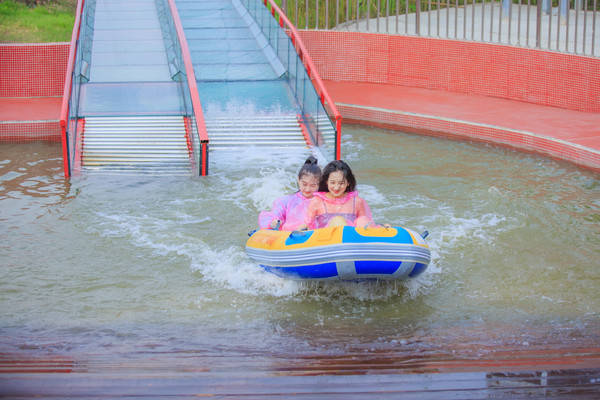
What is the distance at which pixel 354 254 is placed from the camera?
215 inches

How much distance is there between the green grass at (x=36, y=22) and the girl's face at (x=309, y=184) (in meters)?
12.2

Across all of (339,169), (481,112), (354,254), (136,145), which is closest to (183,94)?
(136,145)

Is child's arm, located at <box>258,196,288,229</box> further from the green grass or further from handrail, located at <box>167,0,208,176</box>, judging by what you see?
the green grass

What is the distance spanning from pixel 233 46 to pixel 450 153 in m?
5.33

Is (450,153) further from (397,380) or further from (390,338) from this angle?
(397,380)

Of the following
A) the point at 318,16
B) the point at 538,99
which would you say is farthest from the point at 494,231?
the point at 318,16

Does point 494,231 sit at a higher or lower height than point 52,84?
lower

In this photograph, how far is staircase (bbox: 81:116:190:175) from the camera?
10.1 metres

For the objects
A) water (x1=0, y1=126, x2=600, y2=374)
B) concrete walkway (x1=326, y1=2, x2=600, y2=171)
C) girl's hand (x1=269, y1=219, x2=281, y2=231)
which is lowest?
water (x1=0, y1=126, x2=600, y2=374)

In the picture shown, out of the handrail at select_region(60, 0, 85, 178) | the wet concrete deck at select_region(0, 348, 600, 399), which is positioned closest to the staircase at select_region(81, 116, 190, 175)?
the handrail at select_region(60, 0, 85, 178)

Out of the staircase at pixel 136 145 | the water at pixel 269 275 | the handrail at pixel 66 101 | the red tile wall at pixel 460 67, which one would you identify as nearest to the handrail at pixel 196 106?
the water at pixel 269 275

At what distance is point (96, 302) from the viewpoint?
6.05 m

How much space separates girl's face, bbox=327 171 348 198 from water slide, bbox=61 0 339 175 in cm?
380

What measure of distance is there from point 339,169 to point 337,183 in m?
0.12
